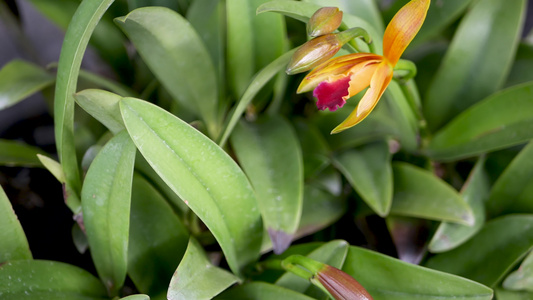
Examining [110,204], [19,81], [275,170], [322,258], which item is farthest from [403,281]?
[19,81]

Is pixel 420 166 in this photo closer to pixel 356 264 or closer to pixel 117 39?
pixel 356 264

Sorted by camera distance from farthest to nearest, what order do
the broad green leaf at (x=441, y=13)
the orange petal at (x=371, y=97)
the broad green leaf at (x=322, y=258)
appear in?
the broad green leaf at (x=441, y=13) → the broad green leaf at (x=322, y=258) → the orange petal at (x=371, y=97)

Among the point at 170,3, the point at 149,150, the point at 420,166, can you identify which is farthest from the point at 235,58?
the point at 420,166

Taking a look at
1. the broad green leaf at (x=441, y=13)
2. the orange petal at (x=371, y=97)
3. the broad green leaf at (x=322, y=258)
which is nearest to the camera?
the orange petal at (x=371, y=97)

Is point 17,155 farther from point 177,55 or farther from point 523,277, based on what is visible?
point 523,277

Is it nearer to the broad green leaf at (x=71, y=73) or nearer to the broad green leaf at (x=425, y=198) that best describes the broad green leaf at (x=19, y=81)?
the broad green leaf at (x=71, y=73)

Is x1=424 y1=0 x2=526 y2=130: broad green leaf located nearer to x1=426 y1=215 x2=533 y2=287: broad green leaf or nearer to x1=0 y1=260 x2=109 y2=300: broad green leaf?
x1=426 y1=215 x2=533 y2=287: broad green leaf

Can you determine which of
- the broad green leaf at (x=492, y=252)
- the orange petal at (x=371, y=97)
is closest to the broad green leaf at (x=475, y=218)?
the broad green leaf at (x=492, y=252)
